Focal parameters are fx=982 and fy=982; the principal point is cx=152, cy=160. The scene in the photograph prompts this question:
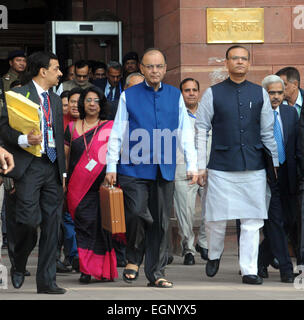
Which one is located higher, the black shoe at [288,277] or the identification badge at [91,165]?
the identification badge at [91,165]

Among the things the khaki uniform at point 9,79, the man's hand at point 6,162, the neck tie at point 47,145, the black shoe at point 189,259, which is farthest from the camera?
the khaki uniform at point 9,79

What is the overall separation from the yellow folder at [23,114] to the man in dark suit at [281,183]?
2.45m

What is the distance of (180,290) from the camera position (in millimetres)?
8125

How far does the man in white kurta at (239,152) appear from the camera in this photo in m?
8.80

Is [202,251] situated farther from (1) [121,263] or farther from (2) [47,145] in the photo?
(2) [47,145]

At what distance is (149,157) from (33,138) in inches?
46.6

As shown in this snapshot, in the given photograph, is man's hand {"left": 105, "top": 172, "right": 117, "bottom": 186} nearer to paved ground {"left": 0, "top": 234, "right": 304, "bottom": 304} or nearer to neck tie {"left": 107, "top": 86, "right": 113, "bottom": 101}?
paved ground {"left": 0, "top": 234, "right": 304, "bottom": 304}

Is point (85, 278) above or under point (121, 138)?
under

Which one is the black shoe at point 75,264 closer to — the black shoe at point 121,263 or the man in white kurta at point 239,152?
the black shoe at point 121,263

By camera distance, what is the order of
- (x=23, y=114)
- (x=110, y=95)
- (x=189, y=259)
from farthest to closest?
1. (x=110, y=95)
2. (x=189, y=259)
3. (x=23, y=114)

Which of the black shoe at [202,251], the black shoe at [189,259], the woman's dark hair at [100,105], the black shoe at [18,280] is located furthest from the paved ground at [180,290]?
the woman's dark hair at [100,105]

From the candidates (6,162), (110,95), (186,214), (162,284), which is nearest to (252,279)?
(162,284)

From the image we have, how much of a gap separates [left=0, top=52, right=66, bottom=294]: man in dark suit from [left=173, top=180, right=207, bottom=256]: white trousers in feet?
9.68

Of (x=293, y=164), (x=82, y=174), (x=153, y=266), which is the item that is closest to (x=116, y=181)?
(x=82, y=174)
